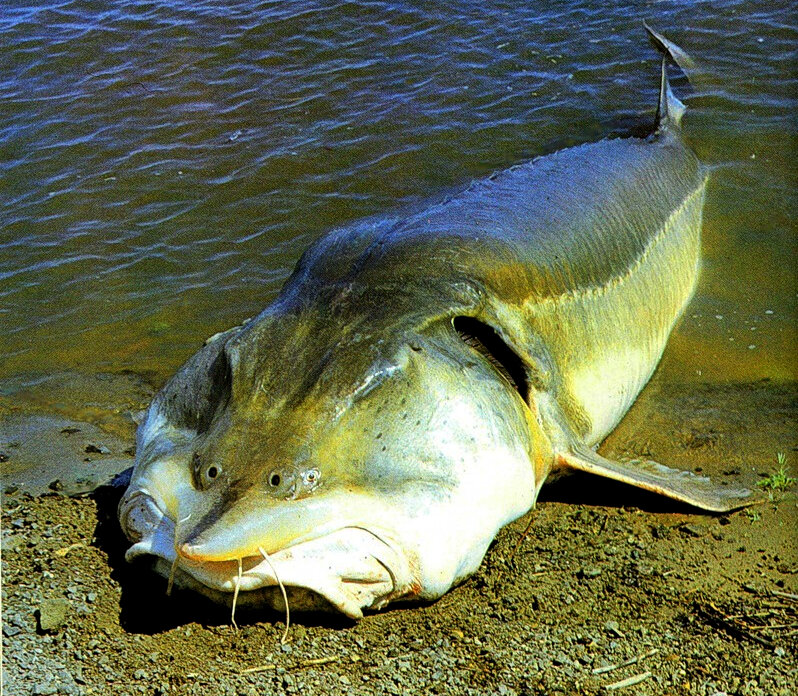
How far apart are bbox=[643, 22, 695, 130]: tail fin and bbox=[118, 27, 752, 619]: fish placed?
2680 mm

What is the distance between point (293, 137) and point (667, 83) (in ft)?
10.9

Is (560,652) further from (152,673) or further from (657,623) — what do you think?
(152,673)

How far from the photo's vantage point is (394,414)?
407 cm

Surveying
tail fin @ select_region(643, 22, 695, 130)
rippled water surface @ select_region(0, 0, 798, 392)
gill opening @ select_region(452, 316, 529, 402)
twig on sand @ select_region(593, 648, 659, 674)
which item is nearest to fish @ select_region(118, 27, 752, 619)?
gill opening @ select_region(452, 316, 529, 402)

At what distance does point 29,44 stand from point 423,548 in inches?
392

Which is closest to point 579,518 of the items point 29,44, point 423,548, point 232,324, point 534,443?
point 534,443

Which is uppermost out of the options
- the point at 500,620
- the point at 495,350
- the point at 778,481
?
the point at 495,350

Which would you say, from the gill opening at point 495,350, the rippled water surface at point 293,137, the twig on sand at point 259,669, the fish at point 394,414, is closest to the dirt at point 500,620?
the twig on sand at point 259,669

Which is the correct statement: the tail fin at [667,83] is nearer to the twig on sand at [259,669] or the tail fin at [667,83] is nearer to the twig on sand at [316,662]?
the twig on sand at [316,662]

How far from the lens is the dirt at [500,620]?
3.79 m

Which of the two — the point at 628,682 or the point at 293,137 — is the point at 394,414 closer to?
the point at 628,682

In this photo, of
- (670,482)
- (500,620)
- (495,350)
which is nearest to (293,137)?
(495,350)

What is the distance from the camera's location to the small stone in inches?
162

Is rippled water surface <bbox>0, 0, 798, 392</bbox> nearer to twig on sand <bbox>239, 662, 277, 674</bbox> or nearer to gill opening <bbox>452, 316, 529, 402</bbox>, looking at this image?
gill opening <bbox>452, 316, 529, 402</bbox>
